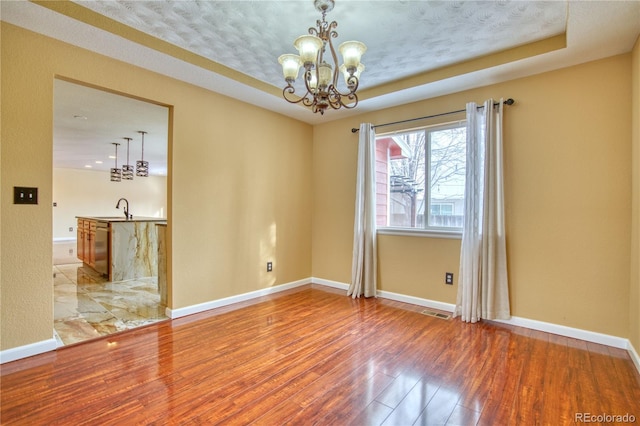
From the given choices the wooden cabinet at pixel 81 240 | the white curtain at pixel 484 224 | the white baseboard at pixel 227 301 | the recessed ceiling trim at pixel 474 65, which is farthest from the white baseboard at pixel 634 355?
the wooden cabinet at pixel 81 240

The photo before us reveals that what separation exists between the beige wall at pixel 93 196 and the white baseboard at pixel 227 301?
909cm

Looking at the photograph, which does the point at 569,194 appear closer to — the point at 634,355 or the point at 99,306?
the point at 634,355

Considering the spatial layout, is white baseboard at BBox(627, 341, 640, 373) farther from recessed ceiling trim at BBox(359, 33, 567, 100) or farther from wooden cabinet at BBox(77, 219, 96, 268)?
wooden cabinet at BBox(77, 219, 96, 268)

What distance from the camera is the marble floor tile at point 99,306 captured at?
2.84 metres

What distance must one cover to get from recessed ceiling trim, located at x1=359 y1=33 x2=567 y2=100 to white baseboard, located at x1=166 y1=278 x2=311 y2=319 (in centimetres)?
284

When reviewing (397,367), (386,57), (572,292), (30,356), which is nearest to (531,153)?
(572,292)

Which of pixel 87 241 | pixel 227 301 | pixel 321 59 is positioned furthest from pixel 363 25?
pixel 87 241

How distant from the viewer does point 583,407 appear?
1.79m

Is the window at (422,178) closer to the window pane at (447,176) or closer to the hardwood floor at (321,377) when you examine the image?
the window pane at (447,176)

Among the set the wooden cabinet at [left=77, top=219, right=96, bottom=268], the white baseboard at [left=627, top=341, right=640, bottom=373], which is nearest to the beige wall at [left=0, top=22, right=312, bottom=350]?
the wooden cabinet at [left=77, top=219, right=96, bottom=268]

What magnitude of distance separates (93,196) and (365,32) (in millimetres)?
11306

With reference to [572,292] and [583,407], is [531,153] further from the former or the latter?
[583,407]

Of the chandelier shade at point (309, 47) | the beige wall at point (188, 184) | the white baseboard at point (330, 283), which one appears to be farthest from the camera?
the white baseboard at point (330, 283)

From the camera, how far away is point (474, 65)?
2963mm
